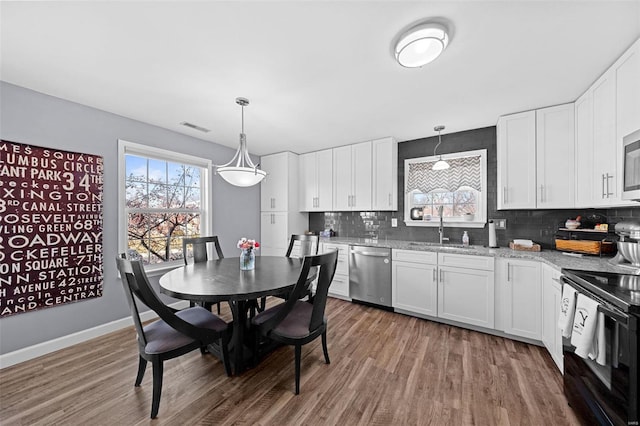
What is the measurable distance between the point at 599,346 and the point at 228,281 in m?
2.32

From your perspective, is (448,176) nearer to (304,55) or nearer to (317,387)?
(304,55)

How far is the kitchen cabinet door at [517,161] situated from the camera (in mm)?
2695

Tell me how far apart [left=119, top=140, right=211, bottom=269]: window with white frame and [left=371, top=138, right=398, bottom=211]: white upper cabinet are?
2.62 meters

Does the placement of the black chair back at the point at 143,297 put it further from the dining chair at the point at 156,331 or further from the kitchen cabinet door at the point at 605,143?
the kitchen cabinet door at the point at 605,143

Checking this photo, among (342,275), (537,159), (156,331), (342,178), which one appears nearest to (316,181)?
(342,178)

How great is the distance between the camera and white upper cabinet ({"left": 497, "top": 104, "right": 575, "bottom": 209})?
8.25 ft

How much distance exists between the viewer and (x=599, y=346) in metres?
1.29

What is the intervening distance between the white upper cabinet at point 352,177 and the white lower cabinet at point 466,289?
1.48 metres

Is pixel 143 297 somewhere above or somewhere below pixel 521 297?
above

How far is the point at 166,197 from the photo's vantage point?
3436 mm

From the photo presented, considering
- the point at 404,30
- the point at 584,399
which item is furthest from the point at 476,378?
the point at 404,30

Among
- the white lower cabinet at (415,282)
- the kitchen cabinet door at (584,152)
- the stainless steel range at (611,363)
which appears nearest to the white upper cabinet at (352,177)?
the white lower cabinet at (415,282)

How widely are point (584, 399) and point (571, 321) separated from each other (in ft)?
1.44

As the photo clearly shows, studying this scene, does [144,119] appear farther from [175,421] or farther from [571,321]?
[571,321]
